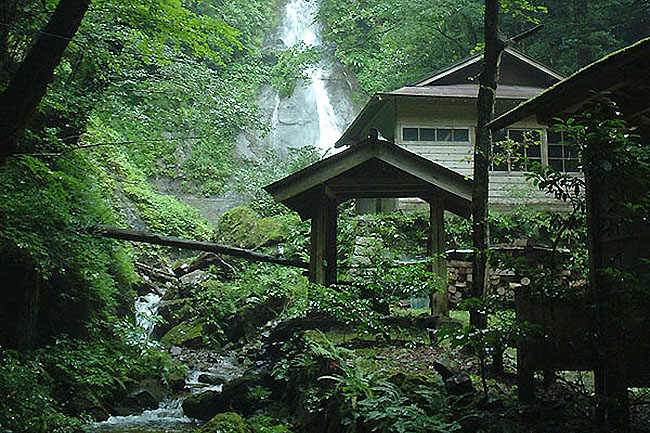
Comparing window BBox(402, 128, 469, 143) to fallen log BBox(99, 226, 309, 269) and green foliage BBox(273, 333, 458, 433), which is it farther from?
green foliage BBox(273, 333, 458, 433)

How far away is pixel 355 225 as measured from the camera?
54.4ft

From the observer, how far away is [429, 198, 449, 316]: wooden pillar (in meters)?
9.25

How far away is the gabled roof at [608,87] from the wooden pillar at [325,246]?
437 centimetres

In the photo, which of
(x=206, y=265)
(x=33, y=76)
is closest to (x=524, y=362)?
(x=33, y=76)

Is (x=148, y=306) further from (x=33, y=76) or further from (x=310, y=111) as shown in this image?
A: (x=310, y=111)

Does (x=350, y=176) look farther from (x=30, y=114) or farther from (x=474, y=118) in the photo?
(x=474, y=118)

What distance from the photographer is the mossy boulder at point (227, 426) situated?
Answer: 5.92m

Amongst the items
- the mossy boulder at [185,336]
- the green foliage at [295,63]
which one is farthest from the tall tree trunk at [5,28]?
the green foliage at [295,63]

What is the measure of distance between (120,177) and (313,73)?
15.7m

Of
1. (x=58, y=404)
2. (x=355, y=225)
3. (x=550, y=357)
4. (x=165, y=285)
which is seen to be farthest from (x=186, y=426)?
(x=165, y=285)

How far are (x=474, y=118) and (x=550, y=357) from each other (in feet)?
49.8

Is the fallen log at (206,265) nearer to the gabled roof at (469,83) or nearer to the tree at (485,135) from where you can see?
the gabled roof at (469,83)

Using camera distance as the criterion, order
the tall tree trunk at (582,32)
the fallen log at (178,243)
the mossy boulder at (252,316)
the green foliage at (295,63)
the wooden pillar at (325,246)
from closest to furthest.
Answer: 1. the wooden pillar at (325,246)
2. the fallen log at (178,243)
3. the mossy boulder at (252,316)
4. the tall tree trunk at (582,32)
5. the green foliage at (295,63)

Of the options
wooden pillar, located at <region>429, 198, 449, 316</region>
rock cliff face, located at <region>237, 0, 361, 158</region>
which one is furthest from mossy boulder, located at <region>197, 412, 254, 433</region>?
rock cliff face, located at <region>237, 0, 361, 158</region>
